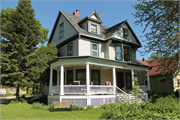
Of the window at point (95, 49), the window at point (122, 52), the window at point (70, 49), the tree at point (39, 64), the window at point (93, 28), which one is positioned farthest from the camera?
the window at point (122, 52)

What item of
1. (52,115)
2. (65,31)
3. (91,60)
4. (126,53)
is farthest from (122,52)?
(52,115)

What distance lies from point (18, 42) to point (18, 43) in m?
0.21

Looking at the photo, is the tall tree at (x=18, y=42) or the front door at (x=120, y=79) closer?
the tall tree at (x=18, y=42)

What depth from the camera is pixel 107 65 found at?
46.9 feet

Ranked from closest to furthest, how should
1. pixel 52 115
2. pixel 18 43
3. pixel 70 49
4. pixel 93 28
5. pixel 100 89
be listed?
pixel 52 115
pixel 100 89
pixel 70 49
pixel 93 28
pixel 18 43

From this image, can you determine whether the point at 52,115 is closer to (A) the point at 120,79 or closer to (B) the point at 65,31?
(A) the point at 120,79

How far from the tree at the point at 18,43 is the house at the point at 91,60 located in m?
3.21

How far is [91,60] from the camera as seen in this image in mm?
13180

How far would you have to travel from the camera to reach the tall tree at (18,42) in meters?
16.2

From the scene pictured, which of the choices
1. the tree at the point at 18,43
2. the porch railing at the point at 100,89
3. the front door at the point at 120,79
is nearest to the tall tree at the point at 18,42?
the tree at the point at 18,43

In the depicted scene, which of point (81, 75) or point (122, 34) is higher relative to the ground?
point (122, 34)

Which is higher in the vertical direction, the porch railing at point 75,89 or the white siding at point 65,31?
the white siding at point 65,31

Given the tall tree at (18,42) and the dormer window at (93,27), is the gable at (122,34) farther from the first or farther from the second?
the tall tree at (18,42)

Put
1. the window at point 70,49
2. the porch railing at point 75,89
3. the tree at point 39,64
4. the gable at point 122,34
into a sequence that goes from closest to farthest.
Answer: the porch railing at point 75,89
the tree at point 39,64
the window at point 70,49
the gable at point 122,34
